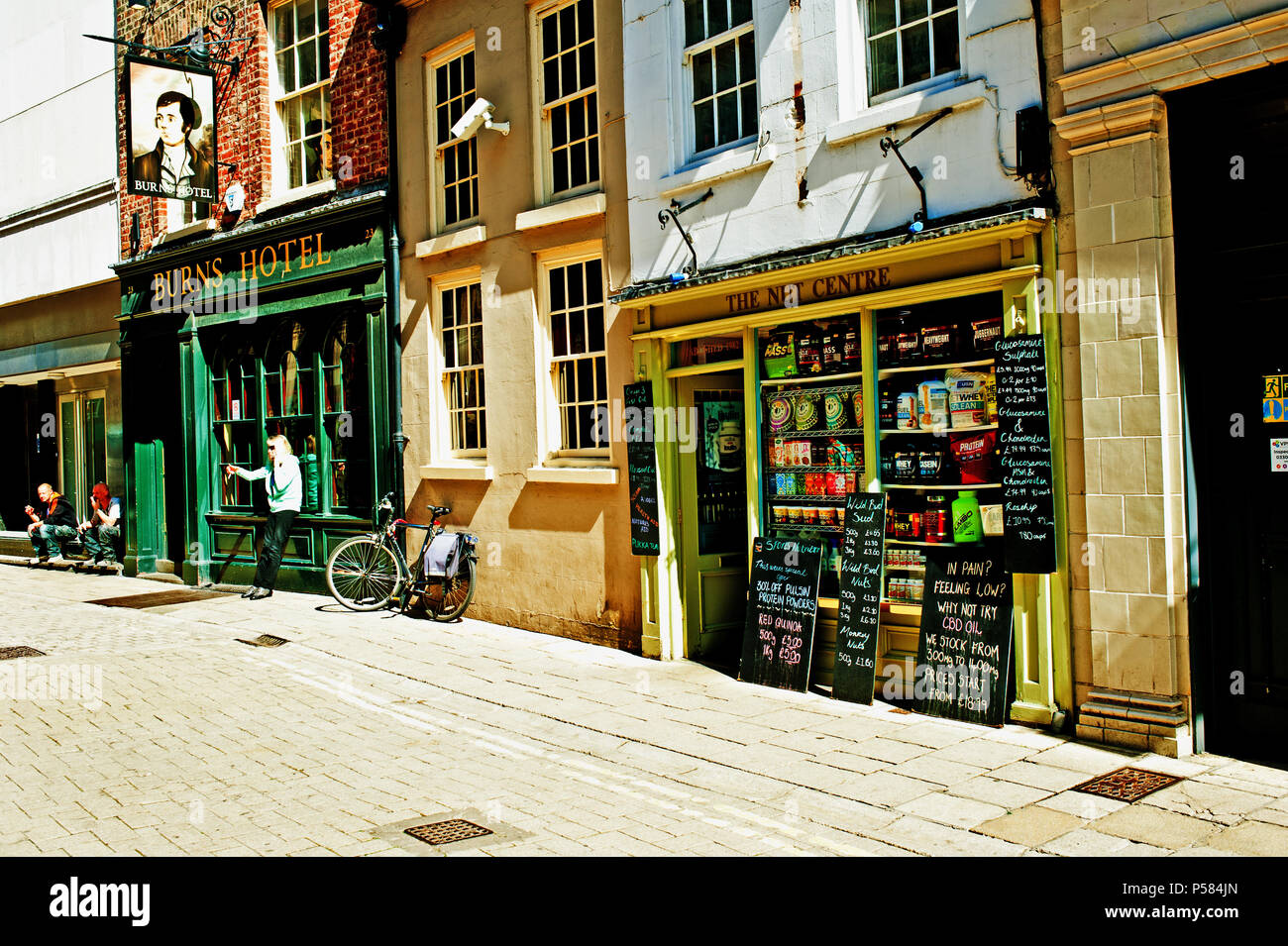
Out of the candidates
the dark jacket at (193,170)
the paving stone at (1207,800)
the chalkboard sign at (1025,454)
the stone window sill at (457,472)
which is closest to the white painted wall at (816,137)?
the chalkboard sign at (1025,454)

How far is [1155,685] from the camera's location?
673 cm

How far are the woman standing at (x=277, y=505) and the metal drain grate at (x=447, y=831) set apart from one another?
8.77 meters

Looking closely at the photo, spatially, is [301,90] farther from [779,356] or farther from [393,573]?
[779,356]

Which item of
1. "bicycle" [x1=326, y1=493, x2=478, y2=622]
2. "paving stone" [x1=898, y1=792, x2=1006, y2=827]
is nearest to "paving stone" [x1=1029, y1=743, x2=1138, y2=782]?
"paving stone" [x1=898, y1=792, x2=1006, y2=827]

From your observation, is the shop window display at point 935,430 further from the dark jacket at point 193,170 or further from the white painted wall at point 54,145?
the white painted wall at point 54,145

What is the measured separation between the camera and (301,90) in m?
14.3

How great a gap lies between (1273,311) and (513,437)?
23.1ft

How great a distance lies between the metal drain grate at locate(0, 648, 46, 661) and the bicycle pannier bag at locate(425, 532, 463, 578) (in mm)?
3676

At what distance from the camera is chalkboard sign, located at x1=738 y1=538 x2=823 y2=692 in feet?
28.7

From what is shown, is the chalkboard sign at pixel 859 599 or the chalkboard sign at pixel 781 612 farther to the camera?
the chalkboard sign at pixel 781 612

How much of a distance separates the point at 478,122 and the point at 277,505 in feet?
17.3

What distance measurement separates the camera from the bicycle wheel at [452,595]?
469 inches

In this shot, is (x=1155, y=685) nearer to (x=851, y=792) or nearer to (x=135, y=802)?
(x=851, y=792)

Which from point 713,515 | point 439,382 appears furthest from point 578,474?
point 439,382
